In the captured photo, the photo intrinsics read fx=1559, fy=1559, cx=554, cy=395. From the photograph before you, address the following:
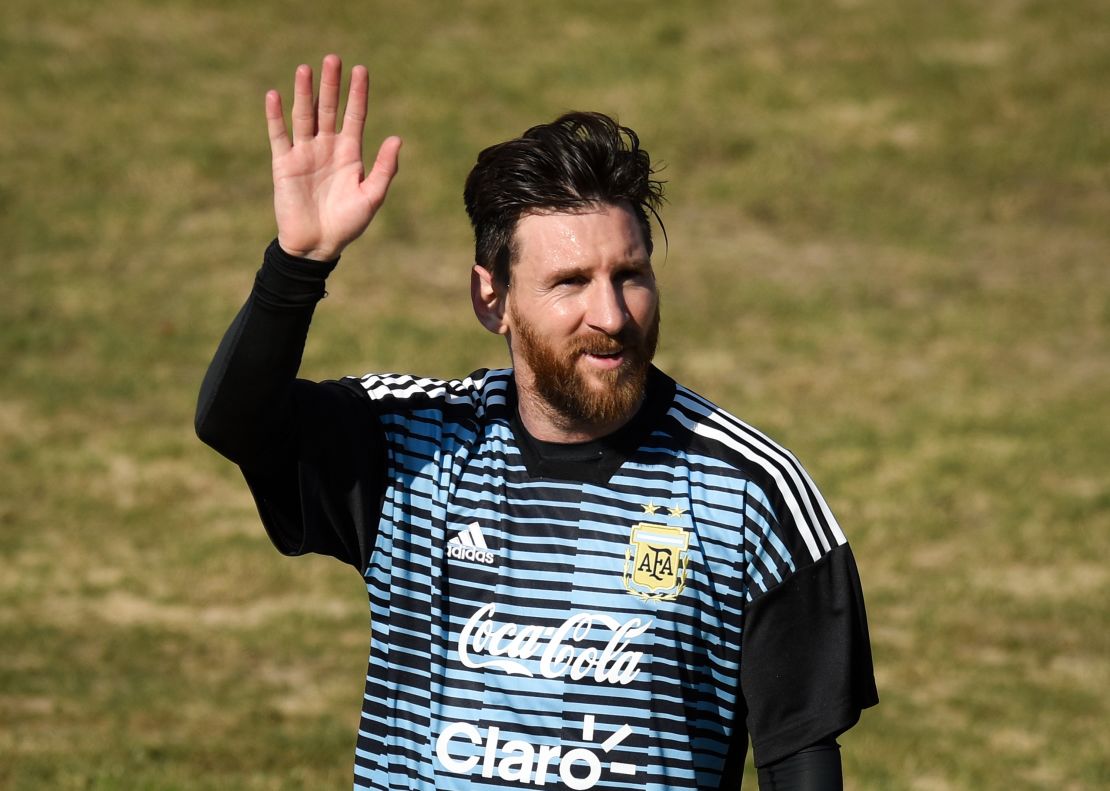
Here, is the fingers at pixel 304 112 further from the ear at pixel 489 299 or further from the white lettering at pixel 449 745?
A: the white lettering at pixel 449 745

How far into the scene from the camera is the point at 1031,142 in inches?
735

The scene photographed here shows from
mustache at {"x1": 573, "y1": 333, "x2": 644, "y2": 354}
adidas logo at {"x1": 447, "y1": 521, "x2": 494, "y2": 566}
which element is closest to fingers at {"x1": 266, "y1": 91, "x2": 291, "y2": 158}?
mustache at {"x1": 573, "y1": 333, "x2": 644, "y2": 354}

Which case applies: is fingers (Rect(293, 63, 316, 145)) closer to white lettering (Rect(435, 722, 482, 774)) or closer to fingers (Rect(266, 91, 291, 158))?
fingers (Rect(266, 91, 291, 158))

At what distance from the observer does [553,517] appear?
3713 mm

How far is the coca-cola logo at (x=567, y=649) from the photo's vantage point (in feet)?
11.7

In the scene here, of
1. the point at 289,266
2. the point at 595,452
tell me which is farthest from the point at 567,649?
the point at 289,266

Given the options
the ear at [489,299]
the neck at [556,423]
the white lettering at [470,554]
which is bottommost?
the white lettering at [470,554]

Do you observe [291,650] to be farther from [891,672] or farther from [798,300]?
[798,300]

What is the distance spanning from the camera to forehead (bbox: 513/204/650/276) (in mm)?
3715

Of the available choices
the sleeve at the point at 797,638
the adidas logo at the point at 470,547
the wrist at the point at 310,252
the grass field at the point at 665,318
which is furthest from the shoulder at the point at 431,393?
the grass field at the point at 665,318

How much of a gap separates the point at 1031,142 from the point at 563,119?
627 inches

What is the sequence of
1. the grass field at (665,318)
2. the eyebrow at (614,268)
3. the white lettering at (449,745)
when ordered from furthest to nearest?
the grass field at (665,318) → the eyebrow at (614,268) → the white lettering at (449,745)

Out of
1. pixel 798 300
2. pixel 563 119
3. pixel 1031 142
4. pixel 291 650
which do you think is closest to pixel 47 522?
pixel 291 650

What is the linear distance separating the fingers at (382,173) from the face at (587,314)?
0.38m
